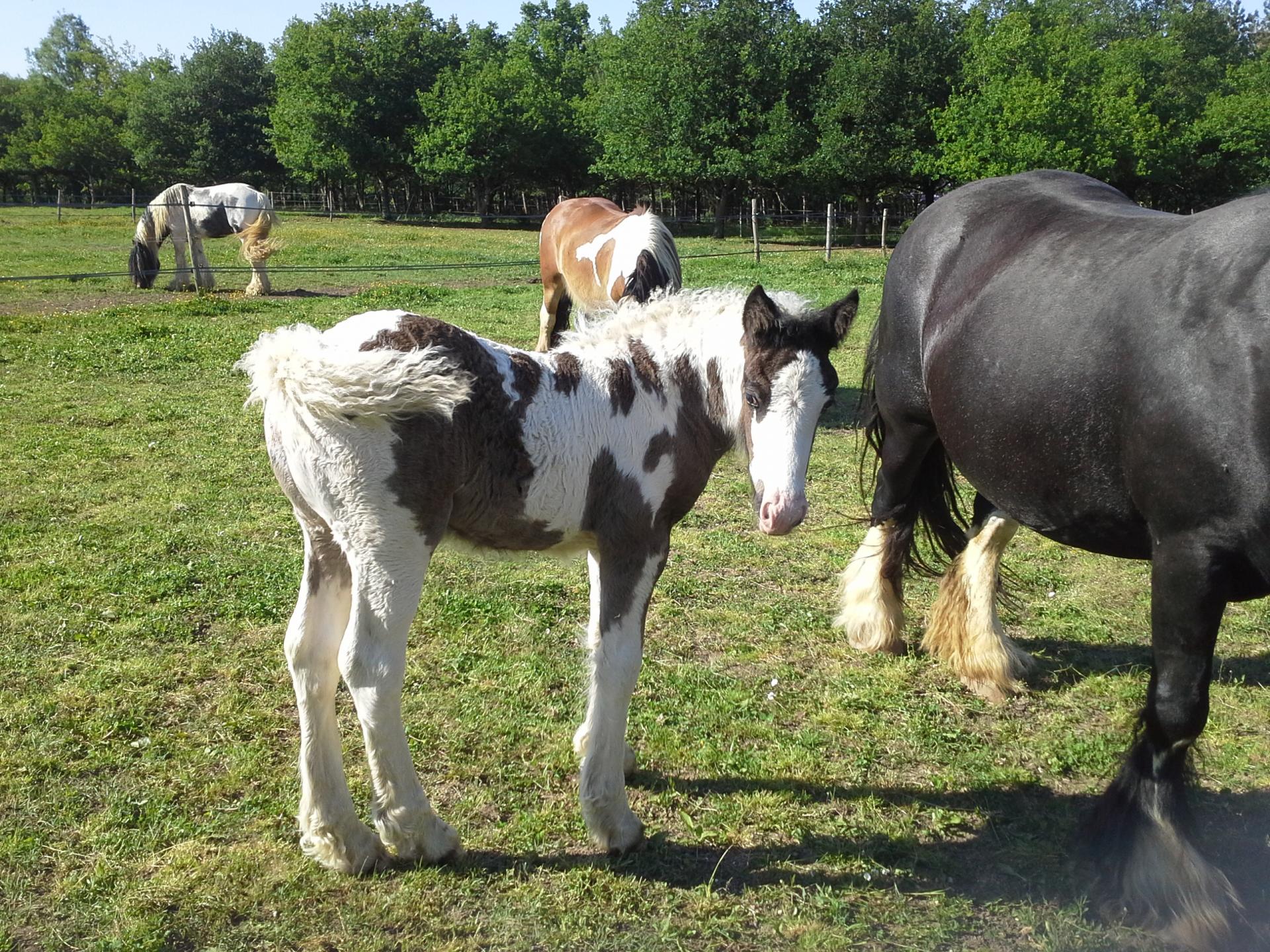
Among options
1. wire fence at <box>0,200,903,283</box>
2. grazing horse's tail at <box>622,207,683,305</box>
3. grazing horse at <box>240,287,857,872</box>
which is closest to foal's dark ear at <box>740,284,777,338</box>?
grazing horse at <box>240,287,857,872</box>

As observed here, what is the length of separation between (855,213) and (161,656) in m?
41.9

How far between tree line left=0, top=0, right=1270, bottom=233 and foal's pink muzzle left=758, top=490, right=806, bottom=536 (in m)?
31.2

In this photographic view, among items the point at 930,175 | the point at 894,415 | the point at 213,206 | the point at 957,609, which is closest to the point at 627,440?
the point at 894,415

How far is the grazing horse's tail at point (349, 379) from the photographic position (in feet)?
7.89

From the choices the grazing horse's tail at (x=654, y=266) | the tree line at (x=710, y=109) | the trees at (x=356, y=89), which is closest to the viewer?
the grazing horse's tail at (x=654, y=266)

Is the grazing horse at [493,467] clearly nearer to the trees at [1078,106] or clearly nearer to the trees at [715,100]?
the trees at [1078,106]

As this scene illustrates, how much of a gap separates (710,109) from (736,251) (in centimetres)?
1547

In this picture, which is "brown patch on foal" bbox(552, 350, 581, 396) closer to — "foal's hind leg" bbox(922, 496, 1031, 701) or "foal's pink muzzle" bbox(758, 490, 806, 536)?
"foal's pink muzzle" bbox(758, 490, 806, 536)

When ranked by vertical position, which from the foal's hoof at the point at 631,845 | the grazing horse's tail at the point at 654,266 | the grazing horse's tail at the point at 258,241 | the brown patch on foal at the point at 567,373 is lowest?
the foal's hoof at the point at 631,845

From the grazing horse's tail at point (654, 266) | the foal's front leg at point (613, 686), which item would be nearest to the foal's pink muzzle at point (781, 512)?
the foal's front leg at point (613, 686)

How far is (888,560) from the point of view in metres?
4.42

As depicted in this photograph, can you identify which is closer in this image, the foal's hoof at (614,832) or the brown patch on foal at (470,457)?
the brown patch on foal at (470,457)

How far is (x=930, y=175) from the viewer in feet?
120

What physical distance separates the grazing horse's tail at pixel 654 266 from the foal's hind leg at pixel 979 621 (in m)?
3.12
